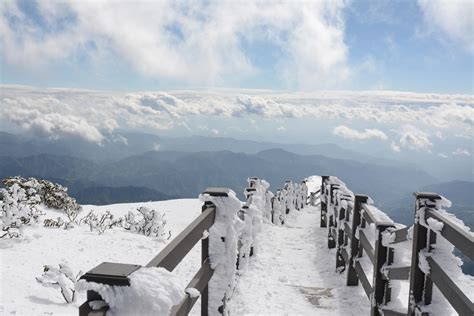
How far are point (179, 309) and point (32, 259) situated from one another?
762 cm

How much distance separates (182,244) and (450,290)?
227 centimetres

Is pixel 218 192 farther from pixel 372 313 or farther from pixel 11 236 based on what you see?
pixel 11 236

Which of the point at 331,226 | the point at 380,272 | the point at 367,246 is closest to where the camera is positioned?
the point at 380,272

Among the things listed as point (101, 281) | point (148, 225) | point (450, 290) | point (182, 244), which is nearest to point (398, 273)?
point (450, 290)

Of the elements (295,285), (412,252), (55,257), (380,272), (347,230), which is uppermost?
(412,252)

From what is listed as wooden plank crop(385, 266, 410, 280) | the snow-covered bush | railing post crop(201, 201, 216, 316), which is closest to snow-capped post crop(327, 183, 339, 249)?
wooden plank crop(385, 266, 410, 280)

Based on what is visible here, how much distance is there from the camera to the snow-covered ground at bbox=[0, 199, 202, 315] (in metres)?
6.55

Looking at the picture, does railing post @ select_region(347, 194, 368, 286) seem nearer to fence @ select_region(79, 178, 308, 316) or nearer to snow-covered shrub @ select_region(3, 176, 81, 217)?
fence @ select_region(79, 178, 308, 316)

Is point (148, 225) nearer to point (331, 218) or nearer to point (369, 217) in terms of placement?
point (331, 218)

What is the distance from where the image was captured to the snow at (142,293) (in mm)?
1903

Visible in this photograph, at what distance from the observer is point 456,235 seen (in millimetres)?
3266

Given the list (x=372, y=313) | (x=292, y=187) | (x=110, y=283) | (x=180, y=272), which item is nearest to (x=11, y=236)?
(x=180, y=272)

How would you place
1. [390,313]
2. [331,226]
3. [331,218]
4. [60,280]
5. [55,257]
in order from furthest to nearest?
[331,218]
[331,226]
[55,257]
[60,280]
[390,313]

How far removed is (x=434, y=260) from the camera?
3.75m
